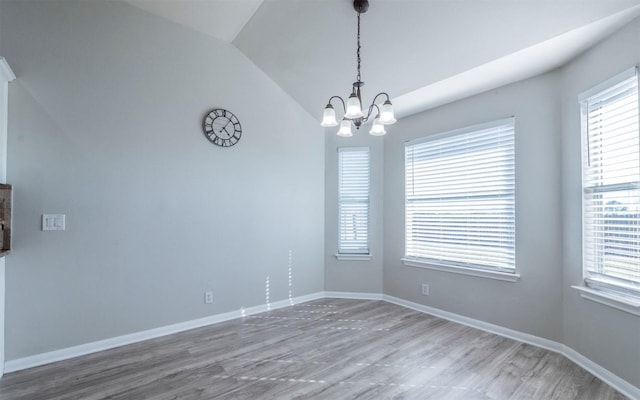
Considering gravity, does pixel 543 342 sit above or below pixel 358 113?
below

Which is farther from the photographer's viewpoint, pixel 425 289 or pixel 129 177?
pixel 425 289

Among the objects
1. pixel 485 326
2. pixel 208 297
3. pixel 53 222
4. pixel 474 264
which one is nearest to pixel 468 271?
pixel 474 264

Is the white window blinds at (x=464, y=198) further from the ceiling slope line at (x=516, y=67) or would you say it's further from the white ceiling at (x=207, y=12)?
the white ceiling at (x=207, y=12)

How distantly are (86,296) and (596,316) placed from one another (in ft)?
14.1

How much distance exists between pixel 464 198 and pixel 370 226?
1.35 m

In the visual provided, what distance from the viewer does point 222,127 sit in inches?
136

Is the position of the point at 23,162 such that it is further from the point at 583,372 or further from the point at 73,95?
the point at 583,372

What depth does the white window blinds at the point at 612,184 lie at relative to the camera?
2.16 metres

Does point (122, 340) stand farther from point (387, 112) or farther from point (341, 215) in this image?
point (387, 112)

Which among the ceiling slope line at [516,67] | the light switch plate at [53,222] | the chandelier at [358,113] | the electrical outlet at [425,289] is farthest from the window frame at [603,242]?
the light switch plate at [53,222]

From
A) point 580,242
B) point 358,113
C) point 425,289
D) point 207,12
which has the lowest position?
point 425,289

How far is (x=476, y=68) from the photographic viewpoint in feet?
9.10

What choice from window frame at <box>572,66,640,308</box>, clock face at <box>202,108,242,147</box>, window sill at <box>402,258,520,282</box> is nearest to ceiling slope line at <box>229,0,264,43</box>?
clock face at <box>202,108,242,147</box>

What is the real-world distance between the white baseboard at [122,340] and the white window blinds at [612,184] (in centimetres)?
328
